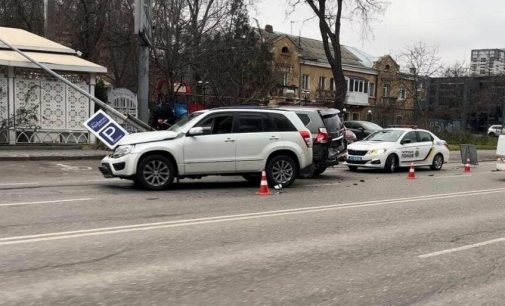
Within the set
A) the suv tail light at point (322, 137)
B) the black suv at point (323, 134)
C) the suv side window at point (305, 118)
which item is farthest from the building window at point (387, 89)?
the suv tail light at point (322, 137)

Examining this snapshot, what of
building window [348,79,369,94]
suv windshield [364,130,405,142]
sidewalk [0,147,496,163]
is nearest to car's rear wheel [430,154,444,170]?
suv windshield [364,130,405,142]

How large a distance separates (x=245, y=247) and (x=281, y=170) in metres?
6.18

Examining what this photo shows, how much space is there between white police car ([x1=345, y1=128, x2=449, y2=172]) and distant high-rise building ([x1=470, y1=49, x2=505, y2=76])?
5051 cm

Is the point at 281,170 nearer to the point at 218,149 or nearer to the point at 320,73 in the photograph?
the point at 218,149

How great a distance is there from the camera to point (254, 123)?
12875 mm

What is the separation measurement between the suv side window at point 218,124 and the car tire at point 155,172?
1123mm

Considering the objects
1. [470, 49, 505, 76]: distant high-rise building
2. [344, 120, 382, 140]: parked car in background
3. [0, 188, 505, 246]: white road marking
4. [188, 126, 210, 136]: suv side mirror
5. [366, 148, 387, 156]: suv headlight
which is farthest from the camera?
[470, 49, 505, 76]: distant high-rise building

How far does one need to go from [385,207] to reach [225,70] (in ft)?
61.8

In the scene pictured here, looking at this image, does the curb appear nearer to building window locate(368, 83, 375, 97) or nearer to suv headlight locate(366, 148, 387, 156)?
suv headlight locate(366, 148, 387, 156)

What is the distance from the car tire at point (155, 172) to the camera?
1185 centimetres

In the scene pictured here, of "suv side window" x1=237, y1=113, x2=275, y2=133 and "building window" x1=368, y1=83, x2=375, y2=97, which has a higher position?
"building window" x1=368, y1=83, x2=375, y2=97

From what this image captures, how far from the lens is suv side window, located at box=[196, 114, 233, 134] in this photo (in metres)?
12.4

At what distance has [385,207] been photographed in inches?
415

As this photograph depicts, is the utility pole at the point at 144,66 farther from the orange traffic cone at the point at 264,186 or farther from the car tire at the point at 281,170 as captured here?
the orange traffic cone at the point at 264,186
